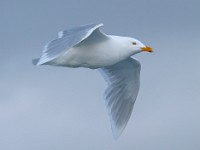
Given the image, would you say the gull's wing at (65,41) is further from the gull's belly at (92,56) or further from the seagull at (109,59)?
the gull's belly at (92,56)

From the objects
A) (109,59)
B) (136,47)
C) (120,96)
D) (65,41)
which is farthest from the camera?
(120,96)

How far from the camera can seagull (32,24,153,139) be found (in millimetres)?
16891

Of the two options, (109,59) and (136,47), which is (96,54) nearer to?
(109,59)

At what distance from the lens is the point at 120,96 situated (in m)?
20.9

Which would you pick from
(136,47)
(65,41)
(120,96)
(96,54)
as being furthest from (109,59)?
(120,96)

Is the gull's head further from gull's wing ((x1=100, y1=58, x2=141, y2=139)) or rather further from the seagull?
gull's wing ((x1=100, y1=58, x2=141, y2=139))

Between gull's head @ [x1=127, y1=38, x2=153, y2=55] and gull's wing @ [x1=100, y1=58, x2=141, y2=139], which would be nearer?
gull's head @ [x1=127, y1=38, x2=153, y2=55]

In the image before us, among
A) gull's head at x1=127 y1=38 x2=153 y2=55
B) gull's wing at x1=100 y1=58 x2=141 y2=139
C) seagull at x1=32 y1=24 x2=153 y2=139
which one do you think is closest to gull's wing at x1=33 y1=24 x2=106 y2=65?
seagull at x1=32 y1=24 x2=153 y2=139

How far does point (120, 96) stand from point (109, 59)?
9.46ft

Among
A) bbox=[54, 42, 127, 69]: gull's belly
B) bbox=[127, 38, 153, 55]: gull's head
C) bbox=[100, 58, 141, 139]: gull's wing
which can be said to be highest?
bbox=[127, 38, 153, 55]: gull's head

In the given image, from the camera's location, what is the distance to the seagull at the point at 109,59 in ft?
55.4

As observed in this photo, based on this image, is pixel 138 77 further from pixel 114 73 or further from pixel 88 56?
pixel 88 56

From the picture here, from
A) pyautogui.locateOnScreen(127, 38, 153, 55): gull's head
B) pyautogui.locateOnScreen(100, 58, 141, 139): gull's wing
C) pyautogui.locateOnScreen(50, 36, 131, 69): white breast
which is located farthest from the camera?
pyautogui.locateOnScreen(100, 58, 141, 139): gull's wing

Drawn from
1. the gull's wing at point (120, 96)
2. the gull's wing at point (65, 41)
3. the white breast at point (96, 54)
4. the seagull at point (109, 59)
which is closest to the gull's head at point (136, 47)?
the seagull at point (109, 59)
